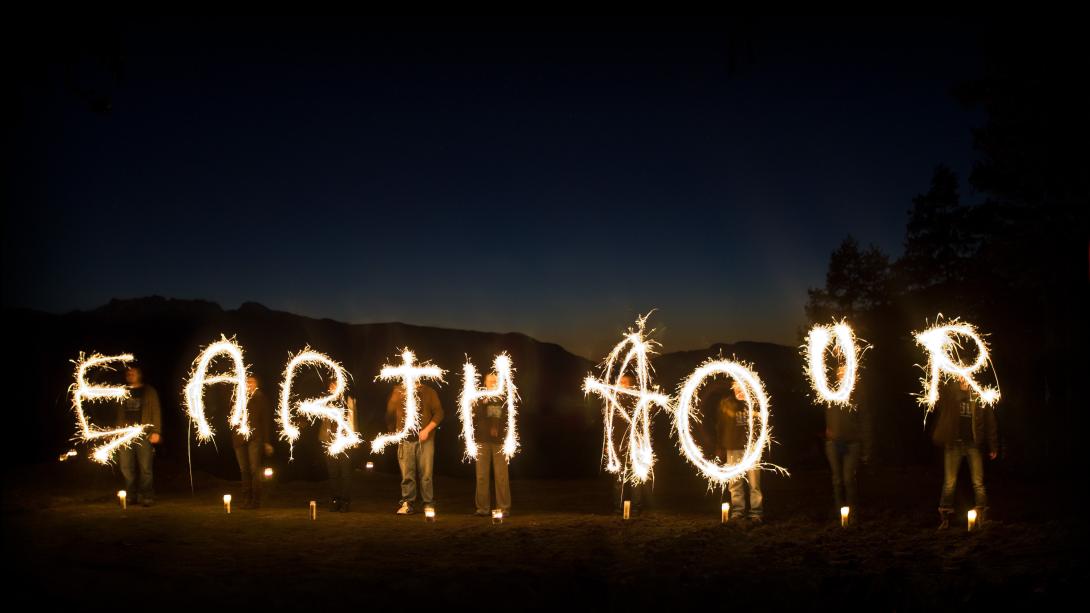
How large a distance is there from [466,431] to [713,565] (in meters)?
4.62

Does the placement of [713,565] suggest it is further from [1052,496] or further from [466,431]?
[1052,496]

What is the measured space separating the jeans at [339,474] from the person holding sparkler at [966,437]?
749 centimetres

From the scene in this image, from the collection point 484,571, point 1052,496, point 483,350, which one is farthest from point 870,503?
point 483,350

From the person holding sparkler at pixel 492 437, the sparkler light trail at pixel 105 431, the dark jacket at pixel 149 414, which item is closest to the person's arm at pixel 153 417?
the dark jacket at pixel 149 414

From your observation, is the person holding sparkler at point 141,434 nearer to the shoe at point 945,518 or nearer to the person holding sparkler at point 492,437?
the person holding sparkler at point 492,437

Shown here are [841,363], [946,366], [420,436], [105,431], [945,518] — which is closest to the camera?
[945,518]

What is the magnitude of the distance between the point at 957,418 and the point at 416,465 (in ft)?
22.3

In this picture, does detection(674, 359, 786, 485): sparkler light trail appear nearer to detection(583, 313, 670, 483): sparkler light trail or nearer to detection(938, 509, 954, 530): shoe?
detection(583, 313, 670, 483): sparkler light trail

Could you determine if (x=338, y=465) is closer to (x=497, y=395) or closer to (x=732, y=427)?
(x=497, y=395)

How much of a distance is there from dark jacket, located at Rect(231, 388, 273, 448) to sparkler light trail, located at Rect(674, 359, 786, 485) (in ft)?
18.5

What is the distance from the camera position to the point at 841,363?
10758 millimetres

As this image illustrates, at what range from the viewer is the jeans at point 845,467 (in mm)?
10180

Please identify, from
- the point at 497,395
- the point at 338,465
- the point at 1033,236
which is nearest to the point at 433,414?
the point at 497,395

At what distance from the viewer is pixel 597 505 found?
1339 cm
